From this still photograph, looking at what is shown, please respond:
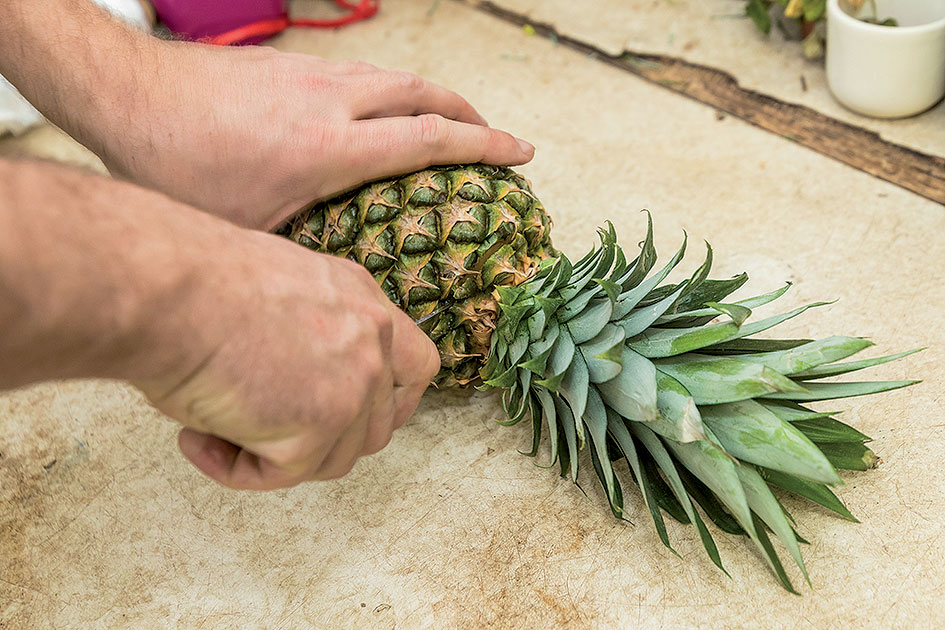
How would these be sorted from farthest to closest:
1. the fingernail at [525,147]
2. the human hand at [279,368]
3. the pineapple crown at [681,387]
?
the fingernail at [525,147] → the pineapple crown at [681,387] → the human hand at [279,368]

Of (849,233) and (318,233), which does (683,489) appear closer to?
(318,233)

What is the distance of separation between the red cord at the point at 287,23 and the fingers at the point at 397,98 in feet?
3.59

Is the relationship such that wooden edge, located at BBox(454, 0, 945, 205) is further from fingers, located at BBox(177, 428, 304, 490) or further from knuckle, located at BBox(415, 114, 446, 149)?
fingers, located at BBox(177, 428, 304, 490)

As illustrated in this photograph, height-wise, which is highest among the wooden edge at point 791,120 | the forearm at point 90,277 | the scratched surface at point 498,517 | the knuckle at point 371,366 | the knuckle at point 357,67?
the forearm at point 90,277

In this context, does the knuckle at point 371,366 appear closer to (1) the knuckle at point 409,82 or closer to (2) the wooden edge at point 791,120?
(1) the knuckle at point 409,82

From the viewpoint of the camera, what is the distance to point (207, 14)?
2.26m

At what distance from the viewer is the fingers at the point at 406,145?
1.32m

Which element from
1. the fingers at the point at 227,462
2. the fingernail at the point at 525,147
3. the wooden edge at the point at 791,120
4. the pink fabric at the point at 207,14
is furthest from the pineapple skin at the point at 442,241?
the pink fabric at the point at 207,14

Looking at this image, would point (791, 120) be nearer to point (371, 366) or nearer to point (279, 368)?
point (371, 366)

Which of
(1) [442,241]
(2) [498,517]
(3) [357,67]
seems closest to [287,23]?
(3) [357,67]

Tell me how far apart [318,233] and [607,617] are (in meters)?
0.78

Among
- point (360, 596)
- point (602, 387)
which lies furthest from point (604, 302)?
point (360, 596)

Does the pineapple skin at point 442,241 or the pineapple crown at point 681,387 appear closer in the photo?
the pineapple crown at point 681,387

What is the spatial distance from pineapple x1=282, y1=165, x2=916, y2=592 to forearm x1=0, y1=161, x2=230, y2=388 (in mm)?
500
